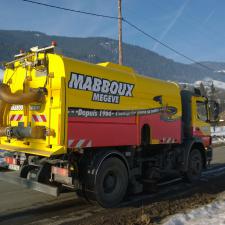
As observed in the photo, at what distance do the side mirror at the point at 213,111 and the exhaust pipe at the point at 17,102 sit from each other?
6370 mm

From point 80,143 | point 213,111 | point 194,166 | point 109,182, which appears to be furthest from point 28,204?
point 213,111

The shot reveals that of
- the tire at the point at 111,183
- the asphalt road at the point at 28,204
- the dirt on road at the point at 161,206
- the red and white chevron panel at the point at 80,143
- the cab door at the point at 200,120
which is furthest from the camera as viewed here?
the cab door at the point at 200,120

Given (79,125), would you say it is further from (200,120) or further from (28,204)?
(200,120)

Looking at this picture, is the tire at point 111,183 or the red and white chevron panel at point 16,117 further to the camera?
the red and white chevron panel at point 16,117

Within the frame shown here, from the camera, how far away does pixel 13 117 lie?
27.9 ft

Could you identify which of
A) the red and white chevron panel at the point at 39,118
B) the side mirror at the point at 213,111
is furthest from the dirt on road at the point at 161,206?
the side mirror at the point at 213,111

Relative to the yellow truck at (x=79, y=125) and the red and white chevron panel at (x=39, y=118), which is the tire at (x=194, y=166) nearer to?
the yellow truck at (x=79, y=125)

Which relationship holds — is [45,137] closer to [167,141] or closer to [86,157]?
[86,157]

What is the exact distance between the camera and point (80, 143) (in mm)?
7566

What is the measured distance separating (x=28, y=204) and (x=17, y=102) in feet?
7.15

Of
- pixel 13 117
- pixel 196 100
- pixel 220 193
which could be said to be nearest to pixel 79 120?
pixel 13 117

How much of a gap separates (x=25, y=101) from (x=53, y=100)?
24.7 inches

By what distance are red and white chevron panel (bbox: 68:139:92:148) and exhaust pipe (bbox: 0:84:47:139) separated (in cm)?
59

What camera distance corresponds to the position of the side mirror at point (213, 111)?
12.1 meters
